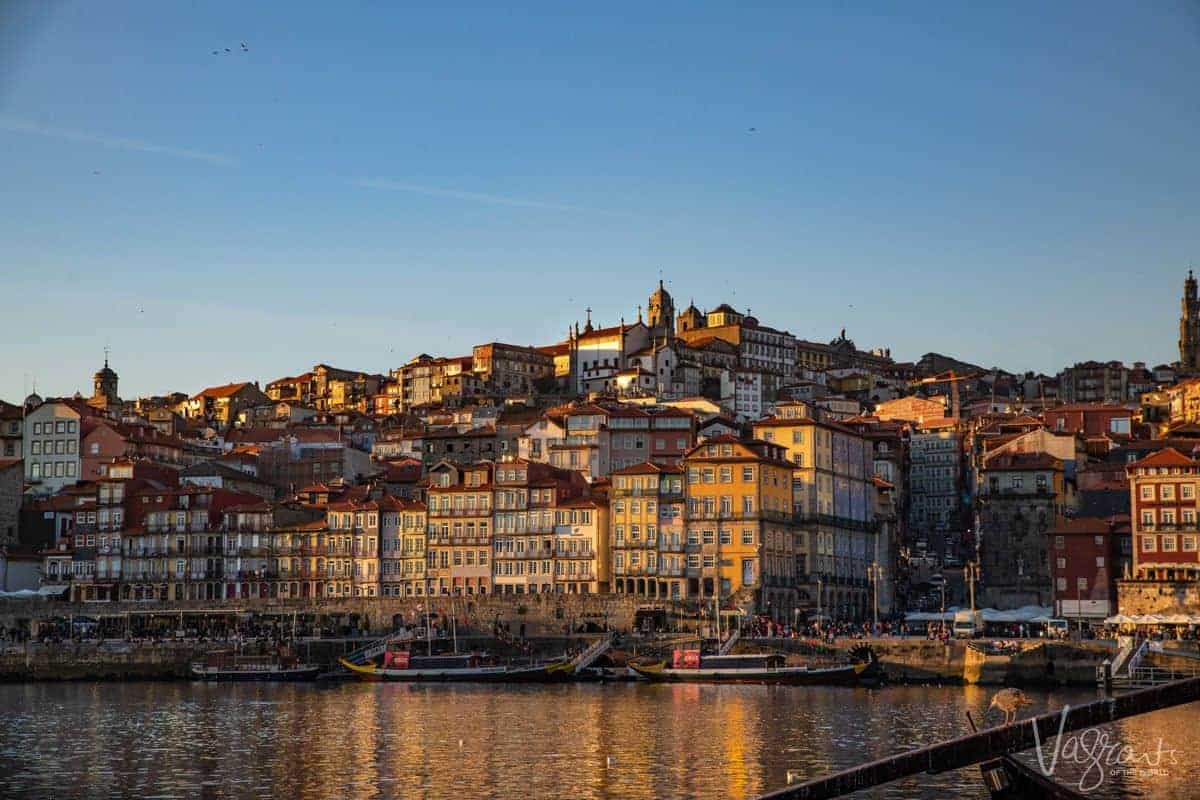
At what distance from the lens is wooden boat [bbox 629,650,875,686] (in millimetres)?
74000

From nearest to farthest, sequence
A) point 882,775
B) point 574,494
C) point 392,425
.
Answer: point 882,775 < point 574,494 < point 392,425

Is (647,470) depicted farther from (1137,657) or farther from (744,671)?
(1137,657)

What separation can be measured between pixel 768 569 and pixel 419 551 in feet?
65.7

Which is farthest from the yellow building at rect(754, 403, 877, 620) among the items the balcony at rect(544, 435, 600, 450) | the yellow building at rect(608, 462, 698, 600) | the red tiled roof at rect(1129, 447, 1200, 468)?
the red tiled roof at rect(1129, 447, 1200, 468)

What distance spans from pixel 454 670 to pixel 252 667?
10021 millimetres

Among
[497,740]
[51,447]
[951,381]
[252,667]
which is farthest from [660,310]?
[497,740]

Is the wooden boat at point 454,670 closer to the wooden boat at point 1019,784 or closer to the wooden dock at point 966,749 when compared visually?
the wooden boat at point 1019,784

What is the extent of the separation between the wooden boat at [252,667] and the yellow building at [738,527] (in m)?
19.4

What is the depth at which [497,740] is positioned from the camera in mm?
Answer: 52688

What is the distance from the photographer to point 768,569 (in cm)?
8912

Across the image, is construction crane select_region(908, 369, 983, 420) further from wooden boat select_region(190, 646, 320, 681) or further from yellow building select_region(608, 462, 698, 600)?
wooden boat select_region(190, 646, 320, 681)

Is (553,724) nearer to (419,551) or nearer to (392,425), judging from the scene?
(419,551)

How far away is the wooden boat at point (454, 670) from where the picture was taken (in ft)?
261

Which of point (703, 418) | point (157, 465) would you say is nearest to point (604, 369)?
point (703, 418)
